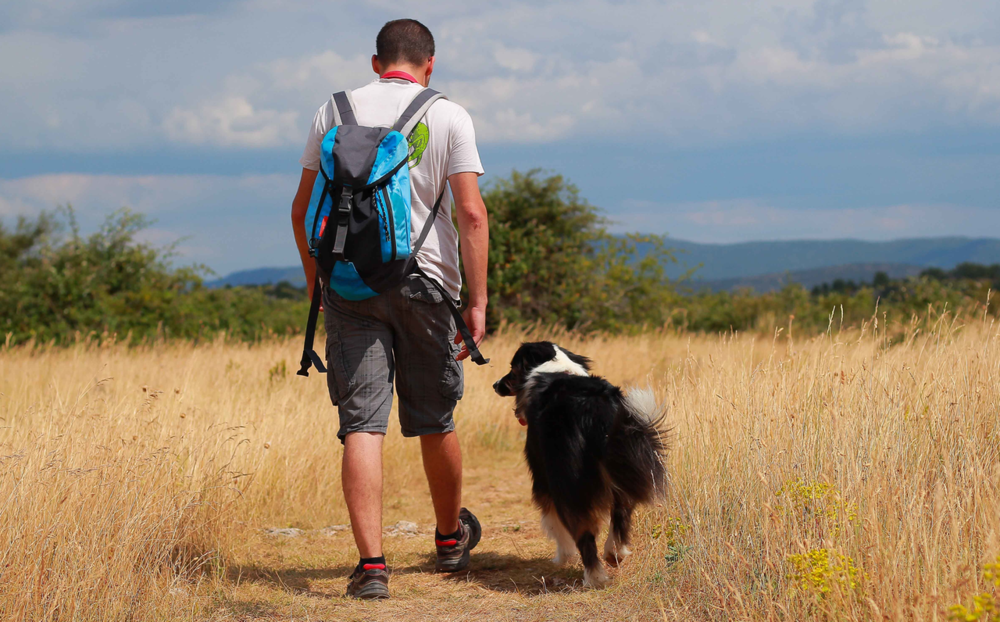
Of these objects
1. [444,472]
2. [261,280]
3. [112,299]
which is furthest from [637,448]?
[261,280]

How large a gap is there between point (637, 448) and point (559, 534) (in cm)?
66

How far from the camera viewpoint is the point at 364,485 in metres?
3.25

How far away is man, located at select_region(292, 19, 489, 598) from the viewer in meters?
3.26

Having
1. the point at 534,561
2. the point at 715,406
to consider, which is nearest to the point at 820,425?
the point at 715,406

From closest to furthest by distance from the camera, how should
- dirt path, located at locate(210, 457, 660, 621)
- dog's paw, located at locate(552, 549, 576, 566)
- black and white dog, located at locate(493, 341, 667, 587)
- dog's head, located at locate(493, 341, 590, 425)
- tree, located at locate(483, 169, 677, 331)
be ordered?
dirt path, located at locate(210, 457, 660, 621) → black and white dog, located at locate(493, 341, 667, 587) → dog's paw, located at locate(552, 549, 576, 566) → dog's head, located at locate(493, 341, 590, 425) → tree, located at locate(483, 169, 677, 331)

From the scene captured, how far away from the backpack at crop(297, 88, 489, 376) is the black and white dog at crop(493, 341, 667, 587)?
0.98 m

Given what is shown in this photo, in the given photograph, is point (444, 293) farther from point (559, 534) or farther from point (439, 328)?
point (559, 534)

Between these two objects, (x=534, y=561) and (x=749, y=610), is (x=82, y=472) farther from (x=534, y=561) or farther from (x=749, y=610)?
(x=749, y=610)

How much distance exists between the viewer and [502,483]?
243 inches

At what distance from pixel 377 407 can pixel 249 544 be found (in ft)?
5.30

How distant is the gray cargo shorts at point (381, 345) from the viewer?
128 inches

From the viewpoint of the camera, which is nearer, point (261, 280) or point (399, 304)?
point (399, 304)

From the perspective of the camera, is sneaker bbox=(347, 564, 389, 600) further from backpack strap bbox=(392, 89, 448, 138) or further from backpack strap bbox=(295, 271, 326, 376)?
backpack strap bbox=(392, 89, 448, 138)

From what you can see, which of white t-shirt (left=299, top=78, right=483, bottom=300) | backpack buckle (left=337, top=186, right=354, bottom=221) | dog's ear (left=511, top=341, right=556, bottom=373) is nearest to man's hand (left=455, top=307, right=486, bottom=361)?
white t-shirt (left=299, top=78, right=483, bottom=300)
